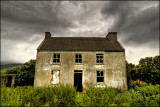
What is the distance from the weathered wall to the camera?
14.0 metres

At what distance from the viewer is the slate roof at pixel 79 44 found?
15148 mm

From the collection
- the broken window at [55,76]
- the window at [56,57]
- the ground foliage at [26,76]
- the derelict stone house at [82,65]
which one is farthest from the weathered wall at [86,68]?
the ground foliage at [26,76]

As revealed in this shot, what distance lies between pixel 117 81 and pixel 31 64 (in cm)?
1526

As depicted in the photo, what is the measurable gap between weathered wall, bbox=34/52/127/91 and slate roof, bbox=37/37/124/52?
2.42ft

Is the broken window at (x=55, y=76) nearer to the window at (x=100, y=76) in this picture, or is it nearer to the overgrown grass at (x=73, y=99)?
the window at (x=100, y=76)

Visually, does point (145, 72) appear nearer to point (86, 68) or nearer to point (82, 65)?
point (86, 68)

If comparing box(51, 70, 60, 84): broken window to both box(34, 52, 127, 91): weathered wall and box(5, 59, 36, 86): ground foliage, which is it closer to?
box(34, 52, 127, 91): weathered wall

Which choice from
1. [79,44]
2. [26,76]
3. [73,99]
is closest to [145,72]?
[79,44]

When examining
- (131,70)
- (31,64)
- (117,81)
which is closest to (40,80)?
(31,64)

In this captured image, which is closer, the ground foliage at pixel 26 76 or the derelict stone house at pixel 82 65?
the derelict stone house at pixel 82 65

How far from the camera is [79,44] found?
1648cm

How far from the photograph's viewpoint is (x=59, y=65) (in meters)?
14.5

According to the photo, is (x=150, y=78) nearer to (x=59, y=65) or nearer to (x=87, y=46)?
(x=87, y=46)

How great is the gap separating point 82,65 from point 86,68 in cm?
75
